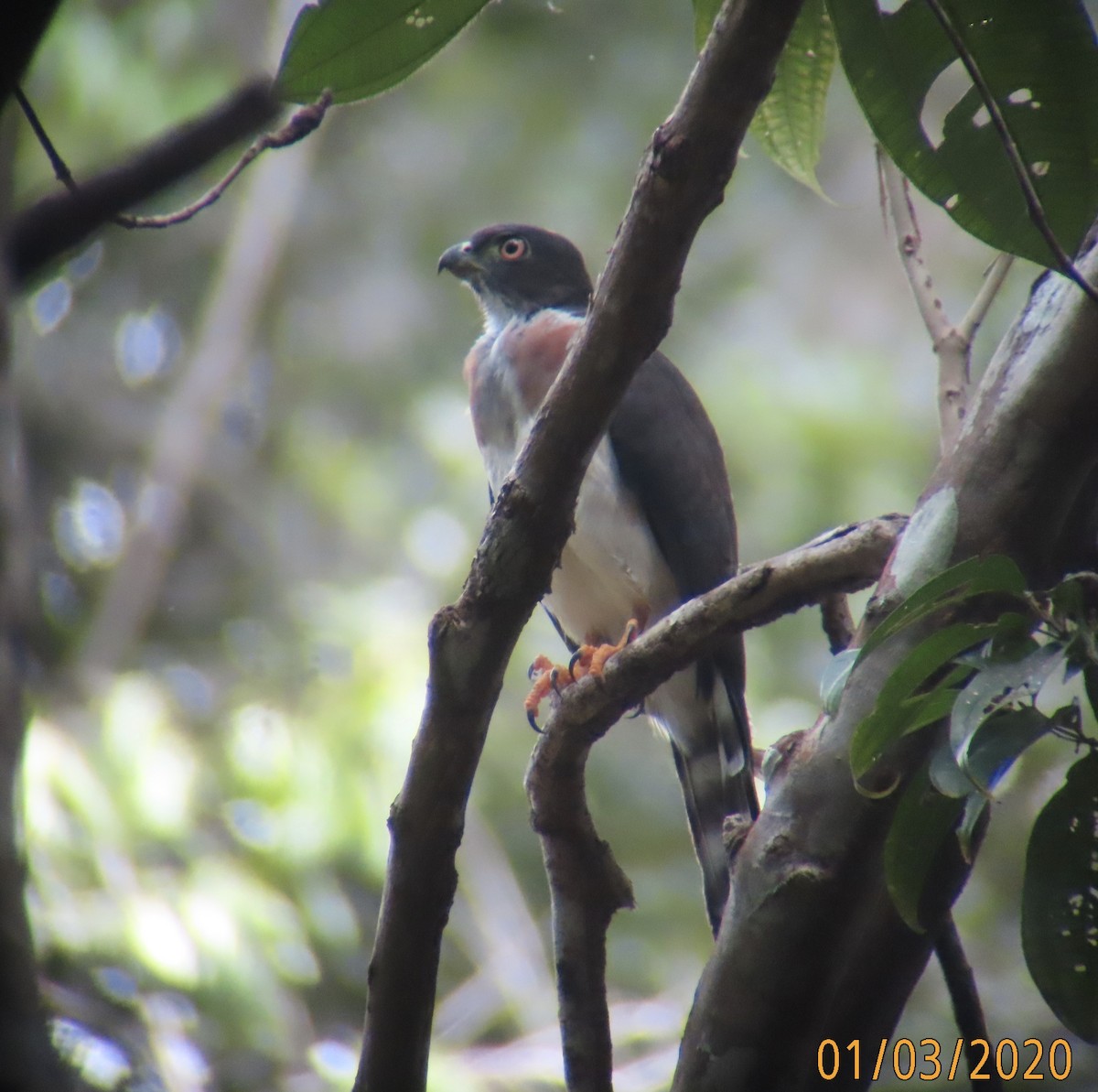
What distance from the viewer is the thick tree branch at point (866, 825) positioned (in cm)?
211

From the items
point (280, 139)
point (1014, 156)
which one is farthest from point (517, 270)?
point (1014, 156)

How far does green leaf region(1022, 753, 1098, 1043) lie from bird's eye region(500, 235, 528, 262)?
375 centimetres

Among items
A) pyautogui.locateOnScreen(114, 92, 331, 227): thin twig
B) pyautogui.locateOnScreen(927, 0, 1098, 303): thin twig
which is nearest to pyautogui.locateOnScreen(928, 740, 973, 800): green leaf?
pyautogui.locateOnScreen(927, 0, 1098, 303): thin twig

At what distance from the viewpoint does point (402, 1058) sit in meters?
2.33

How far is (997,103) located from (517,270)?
3.55m

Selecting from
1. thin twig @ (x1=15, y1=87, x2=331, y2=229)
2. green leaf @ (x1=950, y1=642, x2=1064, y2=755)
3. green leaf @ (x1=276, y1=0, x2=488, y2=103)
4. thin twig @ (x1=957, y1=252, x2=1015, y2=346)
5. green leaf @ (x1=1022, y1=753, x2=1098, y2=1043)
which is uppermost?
thin twig @ (x1=957, y1=252, x2=1015, y2=346)

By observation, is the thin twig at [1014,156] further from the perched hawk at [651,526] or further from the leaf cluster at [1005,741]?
the perched hawk at [651,526]

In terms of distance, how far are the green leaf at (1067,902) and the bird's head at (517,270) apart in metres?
3.53

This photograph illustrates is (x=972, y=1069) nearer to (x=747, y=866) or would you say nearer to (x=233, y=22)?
(x=747, y=866)

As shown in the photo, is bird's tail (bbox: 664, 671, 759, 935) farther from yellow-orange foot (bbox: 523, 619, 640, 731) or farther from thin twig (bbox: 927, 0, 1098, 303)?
thin twig (bbox: 927, 0, 1098, 303)

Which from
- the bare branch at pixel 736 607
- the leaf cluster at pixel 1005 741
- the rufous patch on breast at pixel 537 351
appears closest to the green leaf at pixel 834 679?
the leaf cluster at pixel 1005 741

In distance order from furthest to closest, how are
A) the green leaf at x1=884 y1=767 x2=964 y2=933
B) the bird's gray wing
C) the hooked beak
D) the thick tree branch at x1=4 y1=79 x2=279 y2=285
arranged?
the hooked beak
the bird's gray wing
the green leaf at x1=884 y1=767 x2=964 y2=933
the thick tree branch at x1=4 y1=79 x2=279 y2=285

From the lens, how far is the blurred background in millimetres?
6164

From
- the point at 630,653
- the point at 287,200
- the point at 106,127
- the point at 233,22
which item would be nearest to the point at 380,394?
the point at 287,200
